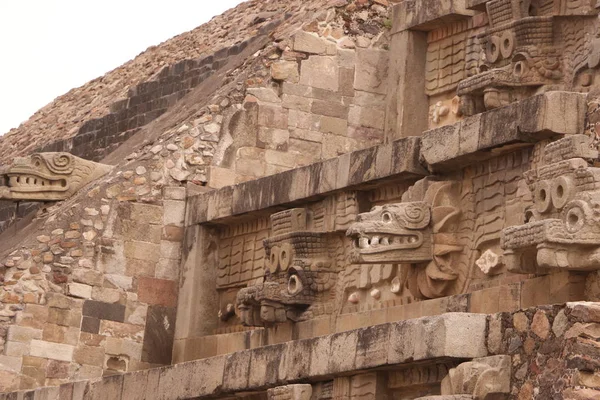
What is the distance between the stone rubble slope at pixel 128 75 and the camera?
71.5ft

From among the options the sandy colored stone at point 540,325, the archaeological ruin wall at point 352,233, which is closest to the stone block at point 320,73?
the archaeological ruin wall at point 352,233

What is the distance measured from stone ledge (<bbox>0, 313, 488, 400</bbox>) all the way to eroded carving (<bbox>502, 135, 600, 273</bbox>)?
527 mm

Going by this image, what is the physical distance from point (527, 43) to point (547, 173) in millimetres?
3051

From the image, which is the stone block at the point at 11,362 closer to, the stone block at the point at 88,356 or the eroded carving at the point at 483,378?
the stone block at the point at 88,356

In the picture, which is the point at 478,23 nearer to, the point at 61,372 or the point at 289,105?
the point at 289,105

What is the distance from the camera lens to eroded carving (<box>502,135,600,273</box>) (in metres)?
11.5

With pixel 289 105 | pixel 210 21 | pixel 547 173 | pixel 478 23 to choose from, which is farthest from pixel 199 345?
pixel 210 21

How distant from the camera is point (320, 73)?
731 inches

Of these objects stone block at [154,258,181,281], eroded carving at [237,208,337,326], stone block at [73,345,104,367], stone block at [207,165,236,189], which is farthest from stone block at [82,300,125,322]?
eroded carving at [237,208,337,326]

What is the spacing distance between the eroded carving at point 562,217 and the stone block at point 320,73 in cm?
660

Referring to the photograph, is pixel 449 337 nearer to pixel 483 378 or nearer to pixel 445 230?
pixel 483 378

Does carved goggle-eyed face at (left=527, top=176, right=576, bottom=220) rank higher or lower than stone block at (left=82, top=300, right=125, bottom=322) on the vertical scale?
lower

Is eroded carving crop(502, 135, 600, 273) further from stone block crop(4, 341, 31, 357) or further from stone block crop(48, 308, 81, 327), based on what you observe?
stone block crop(4, 341, 31, 357)

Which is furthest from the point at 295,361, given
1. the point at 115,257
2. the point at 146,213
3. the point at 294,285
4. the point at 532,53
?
the point at 146,213
